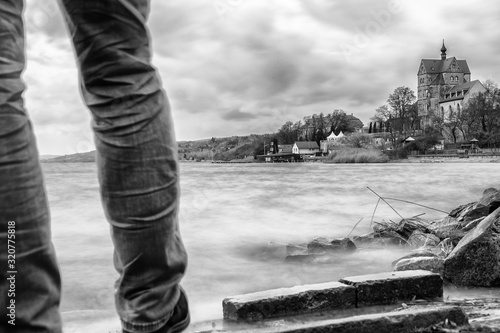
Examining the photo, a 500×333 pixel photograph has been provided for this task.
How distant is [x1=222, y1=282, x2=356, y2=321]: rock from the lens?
256 cm

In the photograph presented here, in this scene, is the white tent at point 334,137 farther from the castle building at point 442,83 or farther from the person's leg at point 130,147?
the person's leg at point 130,147

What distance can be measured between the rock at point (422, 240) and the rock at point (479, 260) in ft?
8.31

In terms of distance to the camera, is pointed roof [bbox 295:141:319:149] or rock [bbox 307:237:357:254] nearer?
rock [bbox 307:237:357:254]

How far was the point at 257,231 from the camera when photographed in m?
8.05

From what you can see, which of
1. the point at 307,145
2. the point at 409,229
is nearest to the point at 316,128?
the point at 307,145

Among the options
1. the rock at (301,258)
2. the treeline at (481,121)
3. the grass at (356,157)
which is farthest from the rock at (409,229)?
the treeline at (481,121)

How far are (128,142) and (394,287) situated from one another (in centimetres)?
208

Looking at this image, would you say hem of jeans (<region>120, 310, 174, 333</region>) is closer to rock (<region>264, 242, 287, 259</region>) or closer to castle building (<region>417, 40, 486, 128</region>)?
rock (<region>264, 242, 287, 259</region>)

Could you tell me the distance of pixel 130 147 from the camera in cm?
115

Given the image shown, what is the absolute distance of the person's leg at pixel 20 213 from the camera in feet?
3.25

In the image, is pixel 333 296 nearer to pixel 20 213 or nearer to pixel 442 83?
pixel 20 213

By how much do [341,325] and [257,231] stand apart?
5928 millimetres

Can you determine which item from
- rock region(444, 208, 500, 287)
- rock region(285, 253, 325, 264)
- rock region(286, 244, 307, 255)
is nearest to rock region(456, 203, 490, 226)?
rock region(286, 244, 307, 255)

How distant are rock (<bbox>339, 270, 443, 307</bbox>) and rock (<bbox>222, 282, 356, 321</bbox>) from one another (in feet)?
0.29
